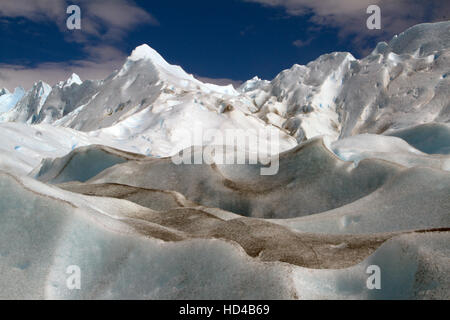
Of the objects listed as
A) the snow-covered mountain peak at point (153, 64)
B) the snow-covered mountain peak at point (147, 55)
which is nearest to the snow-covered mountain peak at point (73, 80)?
the snow-covered mountain peak at point (147, 55)

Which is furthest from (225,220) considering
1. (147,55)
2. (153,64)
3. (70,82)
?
(70,82)

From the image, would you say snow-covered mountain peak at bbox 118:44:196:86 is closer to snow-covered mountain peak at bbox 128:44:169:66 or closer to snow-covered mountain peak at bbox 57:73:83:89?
snow-covered mountain peak at bbox 128:44:169:66

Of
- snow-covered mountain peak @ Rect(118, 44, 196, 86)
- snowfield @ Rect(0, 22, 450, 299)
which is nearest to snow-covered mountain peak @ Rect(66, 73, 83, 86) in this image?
snow-covered mountain peak @ Rect(118, 44, 196, 86)

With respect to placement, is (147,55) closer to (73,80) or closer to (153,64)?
(153,64)

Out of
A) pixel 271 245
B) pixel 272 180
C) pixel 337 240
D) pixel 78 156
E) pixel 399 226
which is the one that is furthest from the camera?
pixel 78 156

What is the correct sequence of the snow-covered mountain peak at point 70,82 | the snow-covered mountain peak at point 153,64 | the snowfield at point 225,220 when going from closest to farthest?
the snowfield at point 225,220 → the snow-covered mountain peak at point 153,64 → the snow-covered mountain peak at point 70,82

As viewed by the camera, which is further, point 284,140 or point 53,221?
point 284,140

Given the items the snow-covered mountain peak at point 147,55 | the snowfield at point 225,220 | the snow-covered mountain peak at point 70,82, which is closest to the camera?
the snowfield at point 225,220

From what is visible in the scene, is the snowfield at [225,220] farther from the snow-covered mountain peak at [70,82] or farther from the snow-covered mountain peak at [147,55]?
the snow-covered mountain peak at [70,82]
